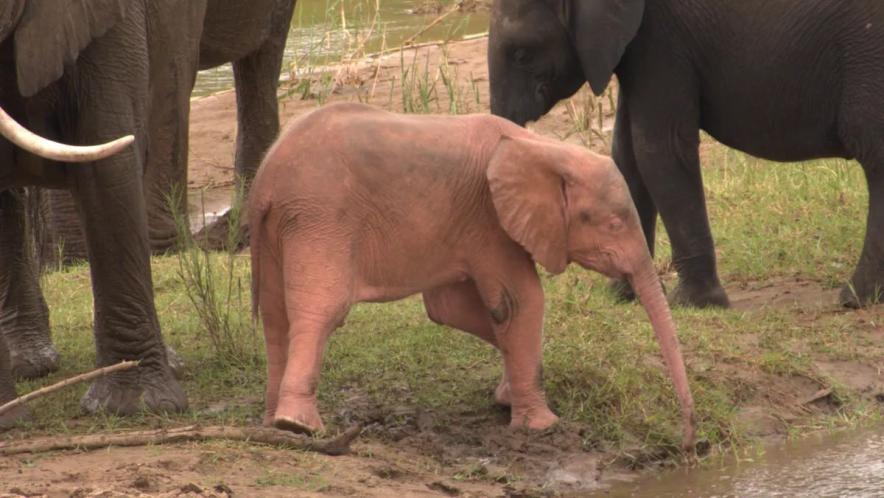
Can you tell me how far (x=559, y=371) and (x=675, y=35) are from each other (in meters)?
1.80

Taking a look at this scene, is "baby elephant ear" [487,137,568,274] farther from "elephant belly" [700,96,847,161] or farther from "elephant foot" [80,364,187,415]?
"elephant belly" [700,96,847,161]

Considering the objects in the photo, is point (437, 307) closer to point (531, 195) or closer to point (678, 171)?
point (531, 195)

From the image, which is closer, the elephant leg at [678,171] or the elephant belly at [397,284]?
the elephant belly at [397,284]

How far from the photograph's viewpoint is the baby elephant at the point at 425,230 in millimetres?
5438

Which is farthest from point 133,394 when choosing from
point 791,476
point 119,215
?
point 791,476

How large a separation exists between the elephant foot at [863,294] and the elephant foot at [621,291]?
84cm

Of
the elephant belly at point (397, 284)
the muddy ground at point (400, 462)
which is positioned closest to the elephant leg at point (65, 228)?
the muddy ground at point (400, 462)

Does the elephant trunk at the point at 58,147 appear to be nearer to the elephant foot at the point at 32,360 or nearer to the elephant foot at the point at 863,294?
the elephant foot at the point at 32,360

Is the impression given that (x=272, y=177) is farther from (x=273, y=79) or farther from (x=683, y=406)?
(x=273, y=79)

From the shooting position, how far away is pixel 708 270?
7.43 metres

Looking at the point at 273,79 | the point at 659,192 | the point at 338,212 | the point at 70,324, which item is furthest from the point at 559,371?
the point at 273,79

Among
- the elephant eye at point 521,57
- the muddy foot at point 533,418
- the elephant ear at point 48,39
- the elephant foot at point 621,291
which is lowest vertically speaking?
the elephant foot at point 621,291

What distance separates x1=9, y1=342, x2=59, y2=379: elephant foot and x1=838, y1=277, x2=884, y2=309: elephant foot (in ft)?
9.57

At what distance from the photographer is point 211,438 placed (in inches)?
212
